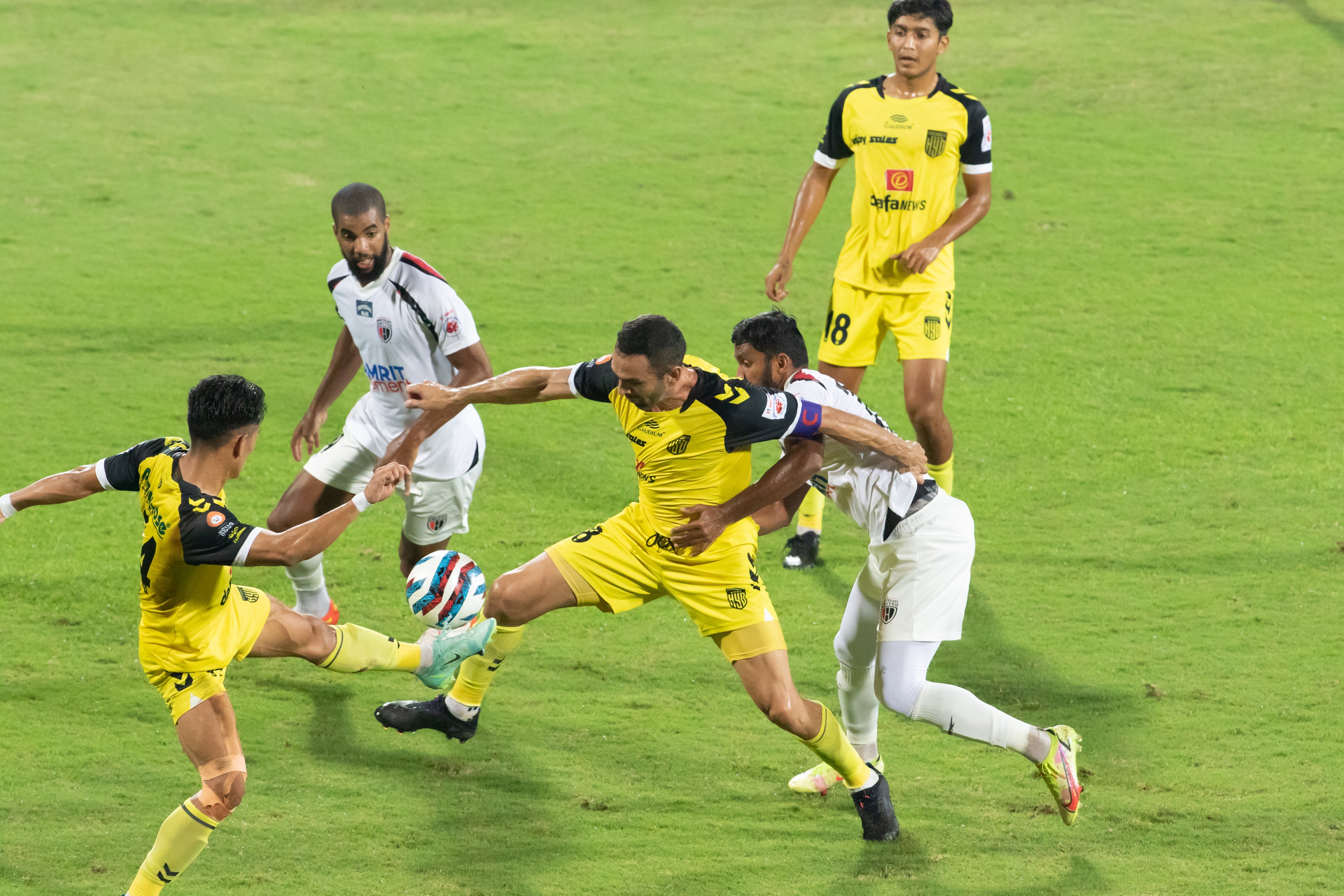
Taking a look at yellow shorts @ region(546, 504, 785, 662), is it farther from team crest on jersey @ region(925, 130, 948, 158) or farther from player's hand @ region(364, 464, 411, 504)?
team crest on jersey @ region(925, 130, 948, 158)

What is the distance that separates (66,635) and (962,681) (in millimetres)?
4028

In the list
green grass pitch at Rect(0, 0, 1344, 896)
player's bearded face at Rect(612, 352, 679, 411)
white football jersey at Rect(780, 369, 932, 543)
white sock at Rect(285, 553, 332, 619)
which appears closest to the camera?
player's bearded face at Rect(612, 352, 679, 411)

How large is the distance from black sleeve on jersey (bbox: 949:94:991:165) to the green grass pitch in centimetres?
194

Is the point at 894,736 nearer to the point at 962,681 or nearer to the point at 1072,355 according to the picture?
the point at 962,681

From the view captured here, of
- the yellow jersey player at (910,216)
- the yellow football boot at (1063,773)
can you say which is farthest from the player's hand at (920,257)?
the yellow football boot at (1063,773)

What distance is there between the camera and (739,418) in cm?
491

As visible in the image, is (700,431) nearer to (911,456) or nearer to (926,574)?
(911,456)

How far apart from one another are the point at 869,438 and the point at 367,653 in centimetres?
209

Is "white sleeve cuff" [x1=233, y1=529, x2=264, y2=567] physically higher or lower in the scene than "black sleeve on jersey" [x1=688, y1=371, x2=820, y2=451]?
lower

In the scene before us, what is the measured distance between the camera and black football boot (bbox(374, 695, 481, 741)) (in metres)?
5.67

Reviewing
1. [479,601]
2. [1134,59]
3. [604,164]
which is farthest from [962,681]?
[1134,59]

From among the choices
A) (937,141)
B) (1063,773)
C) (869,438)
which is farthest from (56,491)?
(937,141)

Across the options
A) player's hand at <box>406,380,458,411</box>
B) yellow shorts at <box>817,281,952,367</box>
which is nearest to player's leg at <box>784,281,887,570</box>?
yellow shorts at <box>817,281,952,367</box>

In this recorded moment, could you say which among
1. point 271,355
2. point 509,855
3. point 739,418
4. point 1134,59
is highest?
point 1134,59
